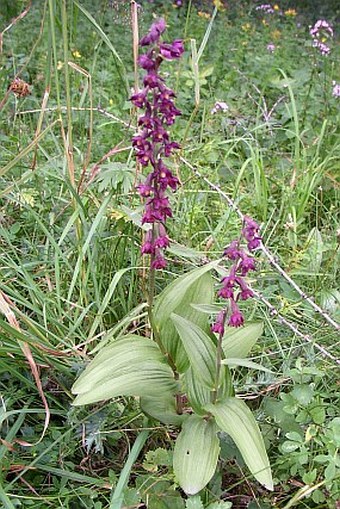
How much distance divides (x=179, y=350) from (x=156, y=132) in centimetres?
57

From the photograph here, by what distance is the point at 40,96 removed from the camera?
368 cm

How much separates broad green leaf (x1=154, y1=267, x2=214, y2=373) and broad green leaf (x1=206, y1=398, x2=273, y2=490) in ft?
0.67

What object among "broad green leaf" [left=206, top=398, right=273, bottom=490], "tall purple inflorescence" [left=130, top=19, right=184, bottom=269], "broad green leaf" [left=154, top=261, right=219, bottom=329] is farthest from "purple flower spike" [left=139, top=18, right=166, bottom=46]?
"broad green leaf" [left=206, top=398, right=273, bottom=490]

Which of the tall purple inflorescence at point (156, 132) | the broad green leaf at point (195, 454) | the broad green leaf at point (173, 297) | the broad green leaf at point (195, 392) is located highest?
the tall purple inflorescence at point (156, 132)

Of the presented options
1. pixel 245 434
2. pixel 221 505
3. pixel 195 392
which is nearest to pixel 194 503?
pixel 221 505

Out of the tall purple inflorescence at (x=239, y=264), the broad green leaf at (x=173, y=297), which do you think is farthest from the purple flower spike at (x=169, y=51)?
the broad green leaf at (x=173, y=297)

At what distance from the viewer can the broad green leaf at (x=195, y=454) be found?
4.57 ft

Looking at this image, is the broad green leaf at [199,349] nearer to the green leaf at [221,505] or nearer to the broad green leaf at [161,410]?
the broad green leaf at [161,410]

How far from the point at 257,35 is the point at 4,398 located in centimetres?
384

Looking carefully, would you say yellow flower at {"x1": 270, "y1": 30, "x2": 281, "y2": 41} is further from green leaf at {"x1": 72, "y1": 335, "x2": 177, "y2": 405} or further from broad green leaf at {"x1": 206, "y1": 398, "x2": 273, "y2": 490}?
broad green leaf at {"x1": 206, "y1": 398, "x2": 273, "y2": 490}

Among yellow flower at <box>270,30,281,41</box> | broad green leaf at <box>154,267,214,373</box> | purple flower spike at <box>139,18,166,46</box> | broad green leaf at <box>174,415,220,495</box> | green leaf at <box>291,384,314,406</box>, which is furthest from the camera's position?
yellow flower at <box>270,30,281,41</box>

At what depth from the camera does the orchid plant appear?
4.33ft

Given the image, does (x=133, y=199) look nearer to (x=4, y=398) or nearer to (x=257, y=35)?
(x=4, y=398)

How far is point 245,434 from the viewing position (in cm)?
139
